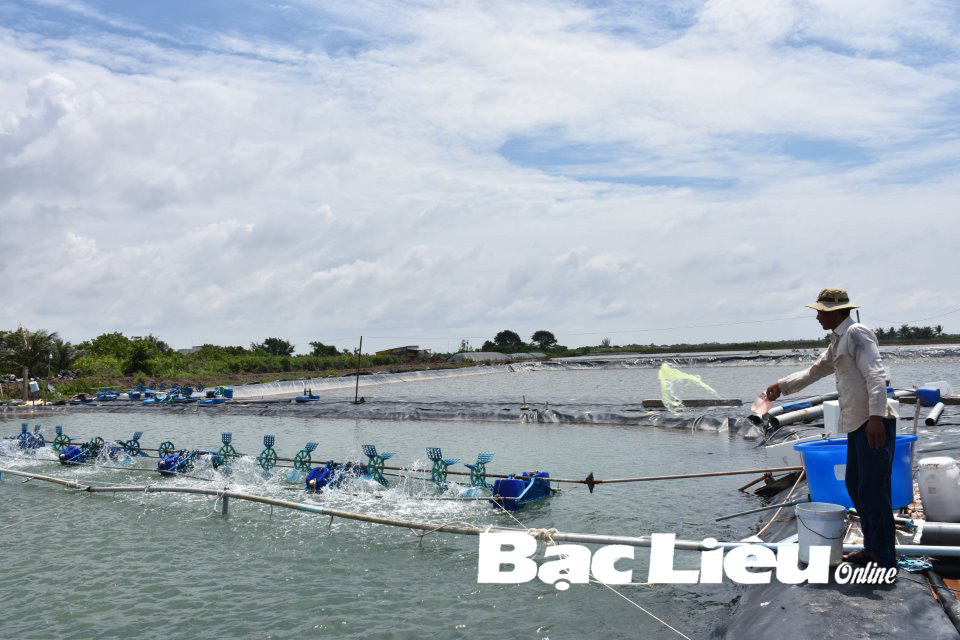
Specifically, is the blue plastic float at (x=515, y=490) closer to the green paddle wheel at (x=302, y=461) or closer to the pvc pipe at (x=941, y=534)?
the green paddle wheel at (x=302, y=461)

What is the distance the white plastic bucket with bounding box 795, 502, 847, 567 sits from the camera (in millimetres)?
4957

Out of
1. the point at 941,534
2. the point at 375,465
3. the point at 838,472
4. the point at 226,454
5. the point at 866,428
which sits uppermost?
the point at 866,428

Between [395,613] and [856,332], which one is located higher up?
[856,332]

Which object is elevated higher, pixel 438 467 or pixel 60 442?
pixel 438 467

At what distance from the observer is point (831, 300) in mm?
5203

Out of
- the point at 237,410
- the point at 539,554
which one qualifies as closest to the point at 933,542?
the point at 539,554

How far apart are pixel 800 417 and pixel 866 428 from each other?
14.1 metres

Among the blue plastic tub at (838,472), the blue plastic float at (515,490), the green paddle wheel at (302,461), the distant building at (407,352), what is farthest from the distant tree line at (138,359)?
the blue plastic tub at (838,472)

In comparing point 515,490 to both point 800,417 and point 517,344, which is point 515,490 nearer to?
point 800,417

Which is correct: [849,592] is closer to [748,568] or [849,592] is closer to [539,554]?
[748,568]

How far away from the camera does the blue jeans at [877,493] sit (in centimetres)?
471

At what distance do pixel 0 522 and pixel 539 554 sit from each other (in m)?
10.1

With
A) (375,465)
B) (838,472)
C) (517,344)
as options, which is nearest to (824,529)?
(838,472)

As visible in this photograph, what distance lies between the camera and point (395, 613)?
746 cm
